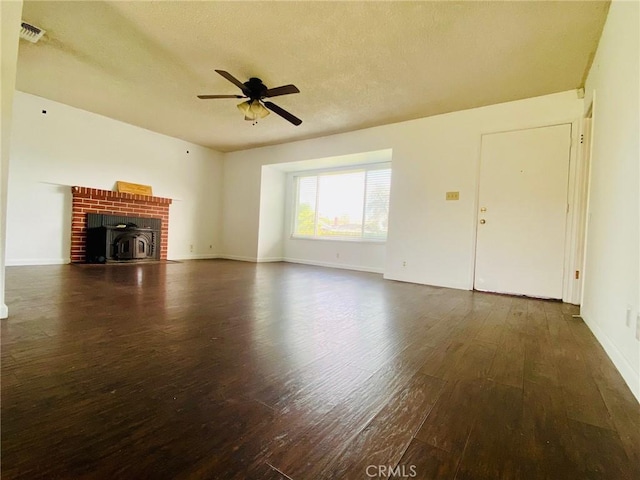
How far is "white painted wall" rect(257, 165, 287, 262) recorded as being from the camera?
654 centimetres

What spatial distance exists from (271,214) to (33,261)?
4.04 metres

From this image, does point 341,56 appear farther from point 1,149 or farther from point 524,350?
point 524,350

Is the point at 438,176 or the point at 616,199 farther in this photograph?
the point at 438,176

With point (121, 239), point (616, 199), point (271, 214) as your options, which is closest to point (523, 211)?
point (616, 199)

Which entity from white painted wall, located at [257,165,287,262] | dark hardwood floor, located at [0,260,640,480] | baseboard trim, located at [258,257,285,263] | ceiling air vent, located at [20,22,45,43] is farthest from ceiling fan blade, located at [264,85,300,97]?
baseboard trim, located at [258,257,285,263]

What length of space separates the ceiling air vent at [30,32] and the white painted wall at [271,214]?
3974 mm

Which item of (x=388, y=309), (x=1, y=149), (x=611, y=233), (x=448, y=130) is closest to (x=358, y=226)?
(x=448, y=130)

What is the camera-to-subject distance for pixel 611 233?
1905 mm

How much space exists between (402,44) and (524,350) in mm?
2707

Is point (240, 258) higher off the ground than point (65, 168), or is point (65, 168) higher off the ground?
point (65, 168)

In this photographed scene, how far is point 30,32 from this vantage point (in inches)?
108

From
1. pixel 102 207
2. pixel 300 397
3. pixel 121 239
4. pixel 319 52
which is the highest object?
pixel 319 52

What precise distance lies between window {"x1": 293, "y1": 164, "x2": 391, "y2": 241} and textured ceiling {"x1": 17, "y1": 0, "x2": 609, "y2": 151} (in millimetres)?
1579

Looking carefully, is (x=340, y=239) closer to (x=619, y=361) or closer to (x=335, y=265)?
(x=335, y=265)
